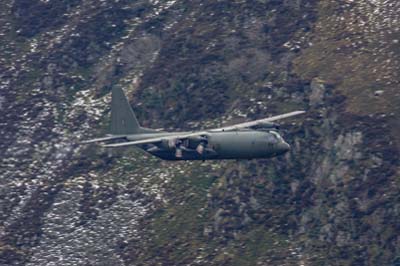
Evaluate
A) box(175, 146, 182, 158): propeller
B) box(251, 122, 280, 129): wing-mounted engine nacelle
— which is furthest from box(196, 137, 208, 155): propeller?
box(251, 122, 280, 129): wing-mounted engine nacelle

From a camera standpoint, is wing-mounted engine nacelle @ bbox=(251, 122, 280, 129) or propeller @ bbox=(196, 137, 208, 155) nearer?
propeller @ bbox=(196, 137, 208, 155)

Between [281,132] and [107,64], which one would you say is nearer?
[281,132]

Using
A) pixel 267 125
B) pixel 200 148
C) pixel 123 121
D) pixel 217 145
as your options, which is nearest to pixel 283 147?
pixel 267 125

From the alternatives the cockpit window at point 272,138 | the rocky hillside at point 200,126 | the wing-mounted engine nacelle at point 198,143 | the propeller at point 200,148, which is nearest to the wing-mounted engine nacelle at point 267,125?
the cockpit window at point 272,138

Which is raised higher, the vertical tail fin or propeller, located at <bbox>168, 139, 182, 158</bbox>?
the vertical tail fin

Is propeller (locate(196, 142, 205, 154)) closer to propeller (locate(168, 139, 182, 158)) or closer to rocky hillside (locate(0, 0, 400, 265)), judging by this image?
propeller (locate(168, 139, 182, 158))

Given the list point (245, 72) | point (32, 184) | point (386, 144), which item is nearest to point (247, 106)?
point (245, 72)

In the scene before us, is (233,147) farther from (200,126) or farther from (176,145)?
(200,126)

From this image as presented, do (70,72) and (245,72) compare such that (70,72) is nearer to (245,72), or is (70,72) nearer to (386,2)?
(245,72)
